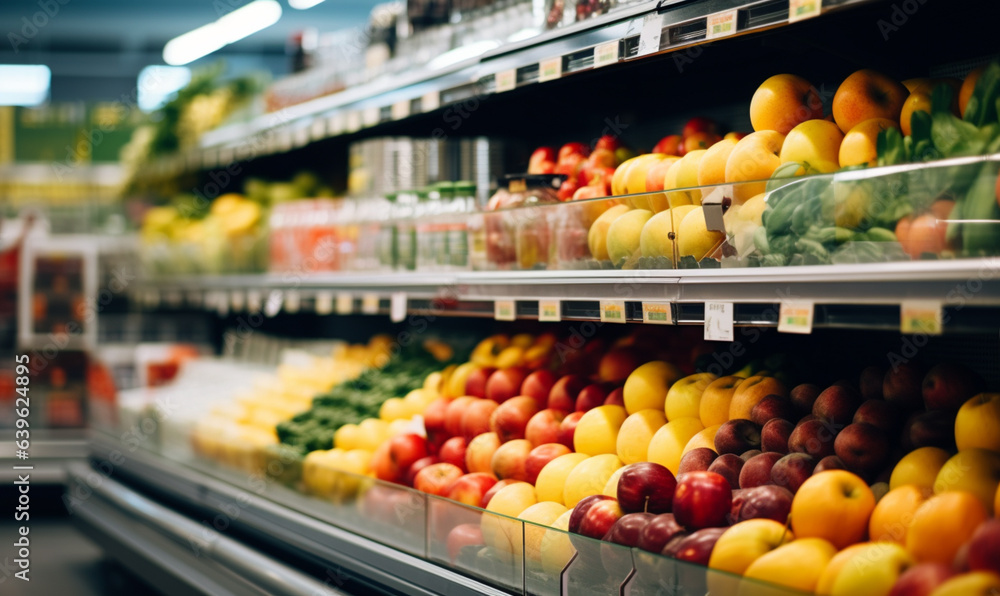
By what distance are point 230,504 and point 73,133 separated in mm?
5129

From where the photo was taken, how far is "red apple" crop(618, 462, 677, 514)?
1631 millimetres

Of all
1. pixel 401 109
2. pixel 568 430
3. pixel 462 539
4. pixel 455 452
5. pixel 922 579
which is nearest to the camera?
pixel 922 579

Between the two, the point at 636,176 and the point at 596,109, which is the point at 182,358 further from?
the point at 636,176

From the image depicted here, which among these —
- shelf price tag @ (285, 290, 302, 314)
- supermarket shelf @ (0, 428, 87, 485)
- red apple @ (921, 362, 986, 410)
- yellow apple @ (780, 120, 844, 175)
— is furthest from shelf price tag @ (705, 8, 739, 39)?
supermarket shelf @ (0, 428, 87, 485)

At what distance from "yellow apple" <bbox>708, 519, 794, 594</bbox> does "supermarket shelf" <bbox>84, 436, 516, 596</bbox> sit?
583 millimetres

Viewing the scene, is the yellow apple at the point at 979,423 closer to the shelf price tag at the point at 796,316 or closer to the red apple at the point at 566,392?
the shelf price tag at the point at 796,316

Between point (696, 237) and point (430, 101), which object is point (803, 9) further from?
point (430, 101)

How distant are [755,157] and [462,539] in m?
1.03

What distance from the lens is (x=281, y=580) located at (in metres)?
2.40

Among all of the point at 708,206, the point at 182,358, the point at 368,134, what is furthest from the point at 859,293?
the point at 182,358

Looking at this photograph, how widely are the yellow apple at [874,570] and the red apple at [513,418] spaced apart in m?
1.13

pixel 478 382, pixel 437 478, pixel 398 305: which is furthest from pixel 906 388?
pixel 398 305

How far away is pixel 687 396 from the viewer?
1.95m

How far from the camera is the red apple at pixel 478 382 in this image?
8.47ft
